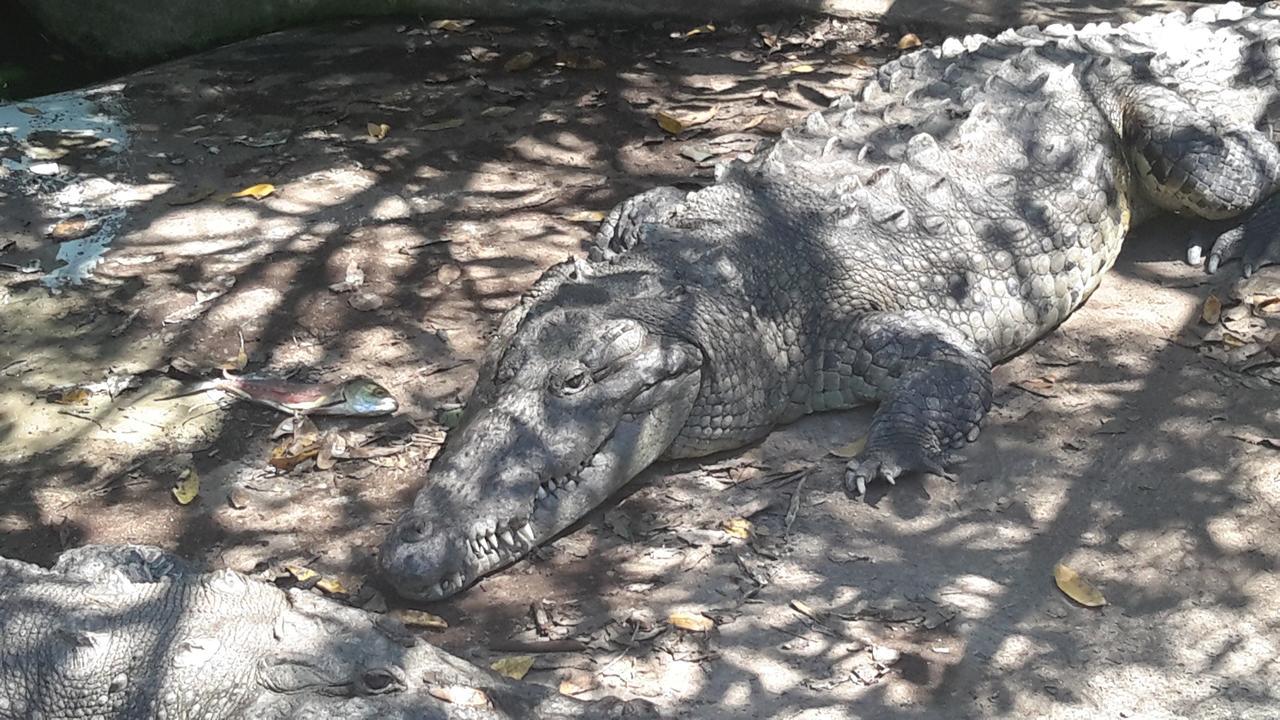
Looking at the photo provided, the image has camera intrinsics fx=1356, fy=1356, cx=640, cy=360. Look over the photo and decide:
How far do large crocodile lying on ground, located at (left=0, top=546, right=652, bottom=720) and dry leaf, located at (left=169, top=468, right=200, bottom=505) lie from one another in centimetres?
95

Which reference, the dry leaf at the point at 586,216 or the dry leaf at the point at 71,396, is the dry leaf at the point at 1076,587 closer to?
the dry leaf at the point at 586,216

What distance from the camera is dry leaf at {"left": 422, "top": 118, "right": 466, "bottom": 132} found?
724cm

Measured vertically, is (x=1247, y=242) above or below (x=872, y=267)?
below

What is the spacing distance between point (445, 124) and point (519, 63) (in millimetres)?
876

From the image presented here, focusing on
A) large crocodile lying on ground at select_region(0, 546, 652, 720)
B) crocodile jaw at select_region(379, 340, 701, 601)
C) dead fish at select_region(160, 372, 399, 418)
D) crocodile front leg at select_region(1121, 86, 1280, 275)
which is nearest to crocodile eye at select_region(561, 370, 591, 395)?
crocodile jaw at select_region(379, 340, 701, 601)

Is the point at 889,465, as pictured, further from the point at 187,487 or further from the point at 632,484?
the point at 187,487

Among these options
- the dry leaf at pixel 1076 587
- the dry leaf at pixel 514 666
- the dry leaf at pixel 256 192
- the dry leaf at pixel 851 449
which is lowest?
the dry leaf at pixel 514 666

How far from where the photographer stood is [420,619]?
13.2 feet

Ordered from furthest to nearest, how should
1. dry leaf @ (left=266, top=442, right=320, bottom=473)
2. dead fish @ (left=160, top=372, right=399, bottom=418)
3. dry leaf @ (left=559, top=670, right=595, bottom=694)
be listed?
dead fish @ (left=160, top=372, right=399, bottom=418) < dry leaf @ (left=266, top=442, right=320, bottom=473) < dry leaf @ (left=559, top=670, right=595, bottom=694)

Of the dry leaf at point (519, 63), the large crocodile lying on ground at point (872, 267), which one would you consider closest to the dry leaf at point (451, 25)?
the dry leaf at point (519, 63)

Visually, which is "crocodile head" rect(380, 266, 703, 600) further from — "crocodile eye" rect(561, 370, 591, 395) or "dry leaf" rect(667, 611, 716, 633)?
"dry leaf" rect(667, 611, 716, 633)

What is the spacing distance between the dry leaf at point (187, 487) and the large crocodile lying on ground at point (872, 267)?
899 millimetres

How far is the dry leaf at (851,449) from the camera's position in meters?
4.77

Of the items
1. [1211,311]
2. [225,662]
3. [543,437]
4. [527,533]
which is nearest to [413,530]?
[527,533]
